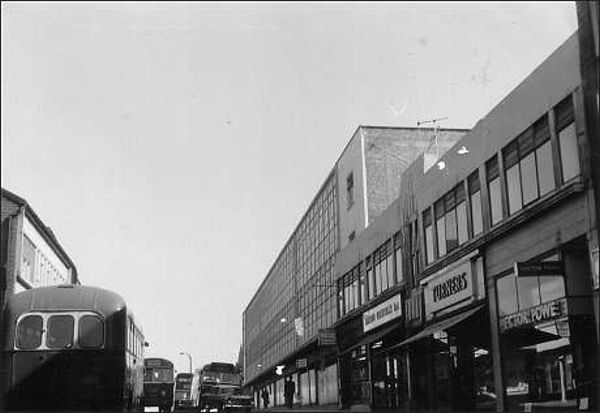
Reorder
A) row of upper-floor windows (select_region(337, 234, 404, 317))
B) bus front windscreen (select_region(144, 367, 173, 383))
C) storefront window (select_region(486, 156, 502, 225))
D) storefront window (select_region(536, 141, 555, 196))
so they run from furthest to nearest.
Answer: bus front windscreen (select_region(144, 367, 173, 383)), row of upper-floor windows (select_region(337, 234, 404, 317)), storefront window (select_region(486, 156, 502, 225)), storefront window (select_region(536, 141, 555, 196))

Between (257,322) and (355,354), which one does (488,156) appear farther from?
(257,322)

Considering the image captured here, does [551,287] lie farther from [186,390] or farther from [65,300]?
[186,390]

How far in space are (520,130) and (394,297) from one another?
1305cm

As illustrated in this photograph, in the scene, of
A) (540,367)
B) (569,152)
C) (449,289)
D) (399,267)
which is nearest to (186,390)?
(399,267)

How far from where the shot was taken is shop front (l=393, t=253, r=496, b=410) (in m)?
25.0

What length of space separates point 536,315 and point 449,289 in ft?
21.4

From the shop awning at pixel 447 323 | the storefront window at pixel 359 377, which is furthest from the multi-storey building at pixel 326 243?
the shop awning at pixel 447 323

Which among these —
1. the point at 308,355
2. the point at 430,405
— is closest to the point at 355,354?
the point at 430,405

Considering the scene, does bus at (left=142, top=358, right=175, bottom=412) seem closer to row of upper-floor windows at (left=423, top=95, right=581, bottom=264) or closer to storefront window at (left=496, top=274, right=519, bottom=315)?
row of upper-floor windows at (left=423, top=95, right=581, bottom=264)

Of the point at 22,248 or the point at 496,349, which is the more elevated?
the point at 22,248

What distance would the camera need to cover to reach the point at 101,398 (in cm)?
1983

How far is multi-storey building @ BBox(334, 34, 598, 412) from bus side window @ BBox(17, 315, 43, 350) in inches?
476

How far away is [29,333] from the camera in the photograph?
19.7 metres

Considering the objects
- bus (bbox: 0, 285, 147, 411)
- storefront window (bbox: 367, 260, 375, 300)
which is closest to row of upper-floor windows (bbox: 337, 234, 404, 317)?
storefront window (bbox: 367, 260, 375, 300)
